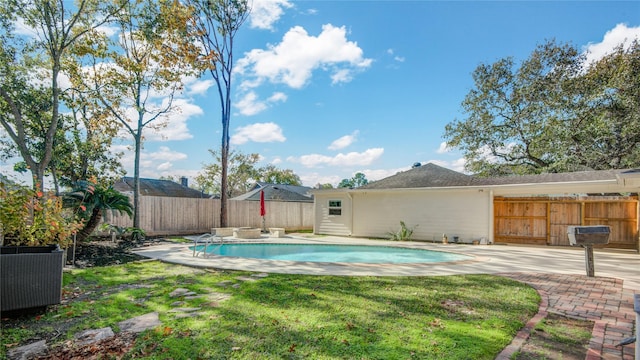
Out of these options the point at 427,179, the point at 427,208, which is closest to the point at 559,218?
the point at 427,208

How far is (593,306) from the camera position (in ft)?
13.8

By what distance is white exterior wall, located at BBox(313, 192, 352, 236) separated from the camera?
49.9 feet

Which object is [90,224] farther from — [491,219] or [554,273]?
[491,219]

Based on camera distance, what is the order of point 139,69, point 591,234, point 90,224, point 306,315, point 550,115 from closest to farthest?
point 306,315 < point 591,234 < point 90,224 < point 139,69 < point 550,115

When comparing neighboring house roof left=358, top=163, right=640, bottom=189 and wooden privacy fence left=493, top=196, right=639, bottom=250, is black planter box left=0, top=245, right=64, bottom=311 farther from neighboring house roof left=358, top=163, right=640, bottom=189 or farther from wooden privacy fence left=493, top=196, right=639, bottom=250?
wooden privacy fence left=493, top=196, right=639, bottom=250

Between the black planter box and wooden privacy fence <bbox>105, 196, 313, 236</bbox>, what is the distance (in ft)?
33.0

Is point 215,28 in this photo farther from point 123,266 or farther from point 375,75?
point 123,266

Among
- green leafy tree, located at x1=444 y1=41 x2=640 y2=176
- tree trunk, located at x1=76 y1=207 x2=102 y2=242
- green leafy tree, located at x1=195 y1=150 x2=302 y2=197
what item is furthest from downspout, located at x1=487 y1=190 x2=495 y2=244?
green leafy tree, located at x1=195 y1=150 x2=302 y2=197

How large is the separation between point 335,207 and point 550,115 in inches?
509

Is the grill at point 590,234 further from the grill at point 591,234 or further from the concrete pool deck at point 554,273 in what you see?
the concrete pool deck at point 554,273

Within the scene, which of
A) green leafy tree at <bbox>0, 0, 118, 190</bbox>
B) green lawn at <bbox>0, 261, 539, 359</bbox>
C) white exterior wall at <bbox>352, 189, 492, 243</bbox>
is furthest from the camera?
white exterior wall at <bbox>352, 189, 492, 243</bbox>

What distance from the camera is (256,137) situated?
26250 millimetres

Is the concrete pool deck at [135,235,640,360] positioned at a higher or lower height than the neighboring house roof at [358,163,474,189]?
lower

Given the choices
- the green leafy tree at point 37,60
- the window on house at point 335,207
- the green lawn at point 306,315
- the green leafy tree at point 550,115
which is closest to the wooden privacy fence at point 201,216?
the window on house at point 335,207
